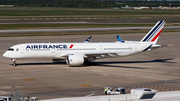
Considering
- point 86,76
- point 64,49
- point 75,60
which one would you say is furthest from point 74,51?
point 86,76

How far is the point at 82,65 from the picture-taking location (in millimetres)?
58594

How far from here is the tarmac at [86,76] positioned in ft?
130

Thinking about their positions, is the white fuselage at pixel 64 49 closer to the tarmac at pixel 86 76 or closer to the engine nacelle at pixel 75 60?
the engine nacelle at pixel 75 60

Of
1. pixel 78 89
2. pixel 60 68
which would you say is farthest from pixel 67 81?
pixel 60 68

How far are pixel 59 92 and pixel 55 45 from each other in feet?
65.5

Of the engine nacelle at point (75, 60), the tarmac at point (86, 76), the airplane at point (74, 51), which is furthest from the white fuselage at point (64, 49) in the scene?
the tarmac at point (86, 76)

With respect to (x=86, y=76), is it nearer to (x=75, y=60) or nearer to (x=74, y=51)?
(x=75, y=60)

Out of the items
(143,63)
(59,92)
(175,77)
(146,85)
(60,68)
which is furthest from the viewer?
(143,63)

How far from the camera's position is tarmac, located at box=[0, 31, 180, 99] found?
130 feet

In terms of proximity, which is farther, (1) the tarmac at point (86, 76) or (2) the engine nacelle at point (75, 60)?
(2) the engine nacelle at point (75, 60)

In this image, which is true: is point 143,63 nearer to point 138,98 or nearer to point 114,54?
point 114,54

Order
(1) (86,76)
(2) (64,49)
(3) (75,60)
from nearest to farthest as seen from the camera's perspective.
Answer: (1) (86,76)
(3) (75,60)
(2) (64,49)

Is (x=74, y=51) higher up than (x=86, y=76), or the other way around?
(x=74, y=51)

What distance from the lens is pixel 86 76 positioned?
158 feet
